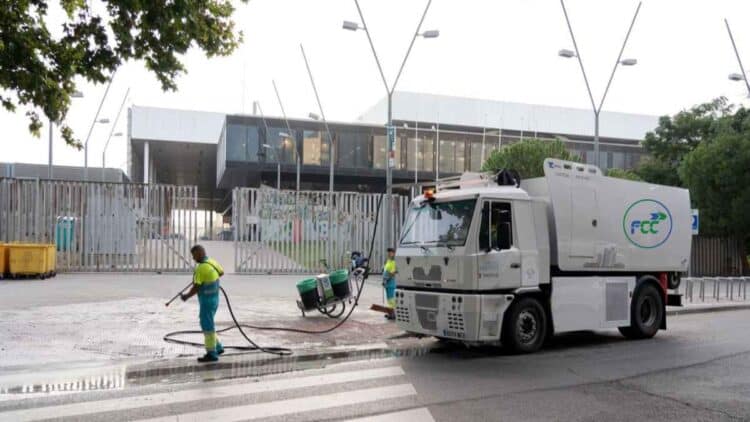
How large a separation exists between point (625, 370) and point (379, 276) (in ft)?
52.0

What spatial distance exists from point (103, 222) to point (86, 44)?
577 inches

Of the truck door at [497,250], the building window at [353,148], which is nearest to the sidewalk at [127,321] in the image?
the truck door at [497,250]

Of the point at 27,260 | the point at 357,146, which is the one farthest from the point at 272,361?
the point at 357,146

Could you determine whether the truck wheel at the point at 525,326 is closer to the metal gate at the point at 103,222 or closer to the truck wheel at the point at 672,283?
the truck wheel at the point at 672,283

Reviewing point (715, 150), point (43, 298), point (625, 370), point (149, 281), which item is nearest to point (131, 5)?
point (625, 370)

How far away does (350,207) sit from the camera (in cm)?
2452

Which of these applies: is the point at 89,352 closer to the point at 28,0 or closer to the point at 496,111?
the point at 28,0

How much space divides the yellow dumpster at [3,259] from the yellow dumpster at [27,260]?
0.16 meters

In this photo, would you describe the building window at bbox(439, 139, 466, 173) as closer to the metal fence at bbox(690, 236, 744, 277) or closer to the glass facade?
the glass facade

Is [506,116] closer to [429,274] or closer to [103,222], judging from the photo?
[103,222]

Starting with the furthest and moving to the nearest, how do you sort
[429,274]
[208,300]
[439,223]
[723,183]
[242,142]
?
[242,142], [723,183], [439,223], [429,274], [208,300]

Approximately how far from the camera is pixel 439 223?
33.6ft

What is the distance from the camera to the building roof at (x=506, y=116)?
62.1 m

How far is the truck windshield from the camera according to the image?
983cm
